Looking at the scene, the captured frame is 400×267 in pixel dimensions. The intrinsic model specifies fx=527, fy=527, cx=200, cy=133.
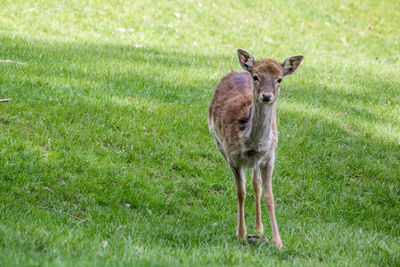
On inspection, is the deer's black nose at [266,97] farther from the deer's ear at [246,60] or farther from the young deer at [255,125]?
the deer's ear at [246,60]

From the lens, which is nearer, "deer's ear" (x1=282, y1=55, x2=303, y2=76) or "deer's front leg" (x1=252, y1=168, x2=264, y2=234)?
"deer's ear" (x1=282, y1=55, x2=303, y2=76)

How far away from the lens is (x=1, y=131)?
7.23m

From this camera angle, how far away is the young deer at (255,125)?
5633 mm

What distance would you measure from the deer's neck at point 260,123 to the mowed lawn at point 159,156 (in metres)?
1.16

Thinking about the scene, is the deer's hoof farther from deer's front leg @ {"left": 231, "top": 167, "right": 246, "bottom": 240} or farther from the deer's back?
the deer's back

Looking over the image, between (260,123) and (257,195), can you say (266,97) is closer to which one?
(260,123)

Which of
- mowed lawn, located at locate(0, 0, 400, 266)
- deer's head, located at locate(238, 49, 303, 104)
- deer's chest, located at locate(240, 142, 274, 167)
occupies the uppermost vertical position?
deer's head, located at locate(238, 49, 303, 104)

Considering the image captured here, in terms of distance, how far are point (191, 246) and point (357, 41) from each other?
48.6 feet

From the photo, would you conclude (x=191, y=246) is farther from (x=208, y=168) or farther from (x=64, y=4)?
(x=64, y=4)

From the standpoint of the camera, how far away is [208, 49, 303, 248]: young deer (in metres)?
5.63

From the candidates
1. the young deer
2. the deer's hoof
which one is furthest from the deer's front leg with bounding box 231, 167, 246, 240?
the deer's hoof

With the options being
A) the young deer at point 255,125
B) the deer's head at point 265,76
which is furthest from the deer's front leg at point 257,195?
the deer's head at point 265,76

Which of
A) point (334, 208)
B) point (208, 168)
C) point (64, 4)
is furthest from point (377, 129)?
point (64, 4)

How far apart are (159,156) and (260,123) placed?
2543mm
